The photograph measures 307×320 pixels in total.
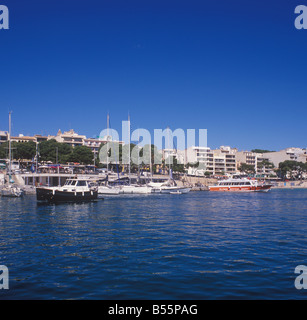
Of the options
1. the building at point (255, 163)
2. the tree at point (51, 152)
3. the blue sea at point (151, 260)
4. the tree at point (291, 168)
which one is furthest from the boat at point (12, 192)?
the tree at point (291, 168)

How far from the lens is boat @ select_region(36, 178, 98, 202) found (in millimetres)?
46781

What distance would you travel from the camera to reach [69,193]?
4769 centimetres

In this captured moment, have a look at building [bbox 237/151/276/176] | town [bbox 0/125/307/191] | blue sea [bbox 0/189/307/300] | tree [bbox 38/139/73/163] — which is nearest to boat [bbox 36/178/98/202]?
blue sea [bbox 0/189/307/300]

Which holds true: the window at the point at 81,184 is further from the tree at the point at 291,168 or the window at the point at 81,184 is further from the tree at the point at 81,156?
the tree at the point at 291,168

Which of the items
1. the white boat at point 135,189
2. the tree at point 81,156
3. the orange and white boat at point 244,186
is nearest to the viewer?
the white boat at point 135,189

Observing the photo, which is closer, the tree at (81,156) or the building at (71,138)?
the tree at (81,156)

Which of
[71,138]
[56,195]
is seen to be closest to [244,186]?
[56,195]

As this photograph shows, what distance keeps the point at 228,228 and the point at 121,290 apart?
15856mm

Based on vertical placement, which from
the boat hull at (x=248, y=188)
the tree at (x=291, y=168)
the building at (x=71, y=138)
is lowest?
the boat hull at (x=248, y=188)

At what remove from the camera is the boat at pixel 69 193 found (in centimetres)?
4678

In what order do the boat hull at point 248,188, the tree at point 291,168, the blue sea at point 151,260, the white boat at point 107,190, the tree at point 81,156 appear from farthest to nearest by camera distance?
1. the tree at point 291,168
2. the tree at point 81,156
3. the boat hull at point 248,188
4. the white boat at point 107,190
5. the blue sea at point 151,260

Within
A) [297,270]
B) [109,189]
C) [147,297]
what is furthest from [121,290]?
[109,189]

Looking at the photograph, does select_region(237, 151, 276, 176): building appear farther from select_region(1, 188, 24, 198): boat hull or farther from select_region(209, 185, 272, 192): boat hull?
select_region(1, 188, 24, 198): boat hull
